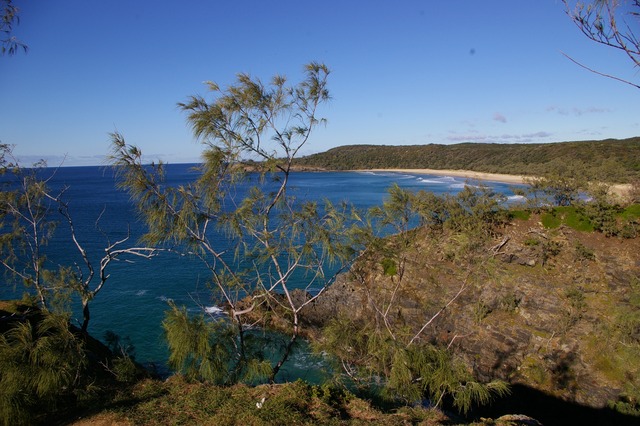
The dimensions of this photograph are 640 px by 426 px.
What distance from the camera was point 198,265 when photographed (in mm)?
28578

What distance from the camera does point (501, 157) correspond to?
10100cm

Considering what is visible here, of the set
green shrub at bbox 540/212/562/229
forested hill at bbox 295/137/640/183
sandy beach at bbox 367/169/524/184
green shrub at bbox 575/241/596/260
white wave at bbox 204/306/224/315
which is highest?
forested hill at bbox 295/137/640/183

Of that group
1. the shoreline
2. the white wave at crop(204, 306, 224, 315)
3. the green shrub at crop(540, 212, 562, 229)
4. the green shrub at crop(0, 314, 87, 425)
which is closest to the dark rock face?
the green shrub at crop(540, 212, 562, 229)

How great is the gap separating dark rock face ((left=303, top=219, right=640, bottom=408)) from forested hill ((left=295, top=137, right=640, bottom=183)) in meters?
14.5

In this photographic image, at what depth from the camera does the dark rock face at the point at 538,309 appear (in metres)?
14.7

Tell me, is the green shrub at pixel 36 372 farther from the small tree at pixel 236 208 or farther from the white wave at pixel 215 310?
the white wave at pixel 215 310

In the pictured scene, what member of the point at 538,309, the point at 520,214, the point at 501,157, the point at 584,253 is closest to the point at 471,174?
the point at 501,157

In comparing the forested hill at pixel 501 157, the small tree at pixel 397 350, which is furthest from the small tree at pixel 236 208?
the forested hill at pixel 501 157

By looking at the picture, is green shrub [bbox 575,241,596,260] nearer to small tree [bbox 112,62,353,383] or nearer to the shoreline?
small tree [bbox 112,62,353,383]

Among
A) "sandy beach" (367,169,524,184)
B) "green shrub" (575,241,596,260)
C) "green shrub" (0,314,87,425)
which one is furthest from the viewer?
"sandy beach" (367,169,524,184)

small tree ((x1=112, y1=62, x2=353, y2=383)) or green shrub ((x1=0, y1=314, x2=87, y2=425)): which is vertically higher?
small tree ((x1=112, y1=62, x2=353, y2=383))

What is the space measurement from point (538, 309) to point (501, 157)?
92.7 metres

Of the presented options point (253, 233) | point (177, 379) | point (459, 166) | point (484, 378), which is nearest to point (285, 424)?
point (177, 379)

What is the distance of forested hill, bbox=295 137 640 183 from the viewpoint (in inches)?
2246
